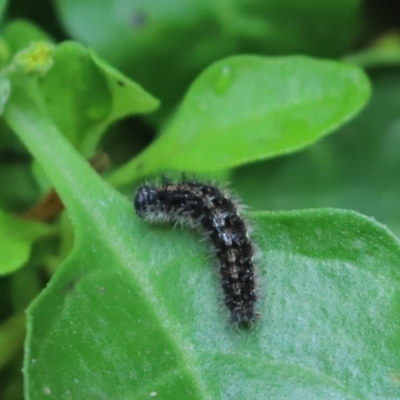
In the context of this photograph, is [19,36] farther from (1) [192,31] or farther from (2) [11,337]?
(2) [11,337]

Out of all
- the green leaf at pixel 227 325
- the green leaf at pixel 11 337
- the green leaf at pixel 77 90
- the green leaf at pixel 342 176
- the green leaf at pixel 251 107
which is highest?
the green leaf at pixel 77 90

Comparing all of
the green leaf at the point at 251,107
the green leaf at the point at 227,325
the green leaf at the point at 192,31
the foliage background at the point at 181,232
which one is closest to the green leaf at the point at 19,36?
the foliage background at the point at 181,232

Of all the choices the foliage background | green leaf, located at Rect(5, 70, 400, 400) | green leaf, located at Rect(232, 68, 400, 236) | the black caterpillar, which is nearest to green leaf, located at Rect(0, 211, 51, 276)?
the foliage background

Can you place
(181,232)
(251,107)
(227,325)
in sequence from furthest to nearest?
(251,107) < (181,232) < (227,325)

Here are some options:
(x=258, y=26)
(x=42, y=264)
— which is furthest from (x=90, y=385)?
(x=258, y=26)

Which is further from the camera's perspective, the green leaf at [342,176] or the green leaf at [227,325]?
the green leaf at [342,176]

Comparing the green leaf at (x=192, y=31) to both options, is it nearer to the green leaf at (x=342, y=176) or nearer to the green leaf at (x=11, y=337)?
the green leaf at (x=342, y=176)

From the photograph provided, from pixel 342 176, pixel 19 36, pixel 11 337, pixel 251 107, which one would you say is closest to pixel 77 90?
pixel 19 36
